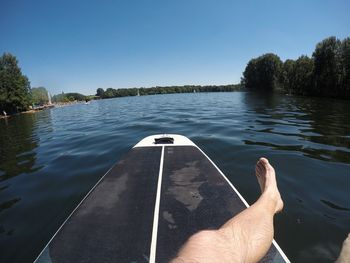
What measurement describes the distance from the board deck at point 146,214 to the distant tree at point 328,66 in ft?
124

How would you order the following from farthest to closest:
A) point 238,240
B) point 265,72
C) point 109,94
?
point 109,94, point 265,72, point 238,240

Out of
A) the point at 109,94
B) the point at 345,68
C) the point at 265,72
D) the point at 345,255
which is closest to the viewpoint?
the point at 345,255

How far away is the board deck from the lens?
2.03 m

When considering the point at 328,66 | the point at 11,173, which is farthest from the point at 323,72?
the point at 11,173

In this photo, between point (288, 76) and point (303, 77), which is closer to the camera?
point (303, 77)

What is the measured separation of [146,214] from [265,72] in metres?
76.1

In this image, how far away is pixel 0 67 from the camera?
43.5 metres

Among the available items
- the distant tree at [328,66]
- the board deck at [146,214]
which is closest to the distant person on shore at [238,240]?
the board deck at [146,214]

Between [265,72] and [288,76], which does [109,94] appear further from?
[288,76]

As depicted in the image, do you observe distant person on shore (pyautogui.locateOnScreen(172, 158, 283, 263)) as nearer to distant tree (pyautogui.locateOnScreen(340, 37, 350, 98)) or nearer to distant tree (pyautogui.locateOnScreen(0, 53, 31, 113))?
distant tree (pyautogui.locateOnScreen(340, 37, 350, 98))

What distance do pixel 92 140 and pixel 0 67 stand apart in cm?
5000

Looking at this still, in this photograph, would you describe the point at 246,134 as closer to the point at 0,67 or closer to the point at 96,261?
the point at 96,261

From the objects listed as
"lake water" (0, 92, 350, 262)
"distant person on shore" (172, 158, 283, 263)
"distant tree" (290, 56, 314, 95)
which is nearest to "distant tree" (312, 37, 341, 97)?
"distant tree" (290, 56, 314, 95)

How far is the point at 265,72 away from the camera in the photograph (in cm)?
6875
